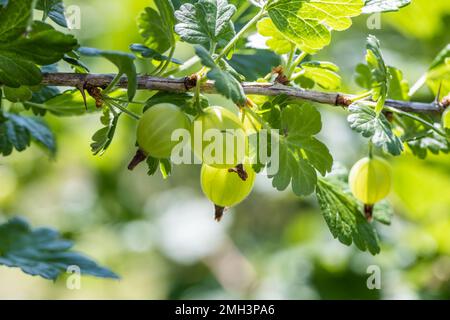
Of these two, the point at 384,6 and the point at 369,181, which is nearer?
the point at 384,6

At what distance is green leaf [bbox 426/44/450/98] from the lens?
3.79 feet

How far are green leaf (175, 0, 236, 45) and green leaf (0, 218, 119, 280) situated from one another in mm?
502

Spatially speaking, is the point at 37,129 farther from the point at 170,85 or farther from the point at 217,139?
the point at 217,139

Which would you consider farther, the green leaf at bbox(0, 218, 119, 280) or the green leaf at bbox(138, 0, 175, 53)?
the green leaf at bbox(0, 218, 119, 280)

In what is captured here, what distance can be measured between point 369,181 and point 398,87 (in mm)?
237

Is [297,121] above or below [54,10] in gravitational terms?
below

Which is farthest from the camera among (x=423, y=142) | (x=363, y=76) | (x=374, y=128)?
(x=363, y=76)

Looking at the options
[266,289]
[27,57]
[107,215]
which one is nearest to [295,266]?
[266,289]

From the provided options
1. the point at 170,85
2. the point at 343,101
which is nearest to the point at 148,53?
the point at 170,85

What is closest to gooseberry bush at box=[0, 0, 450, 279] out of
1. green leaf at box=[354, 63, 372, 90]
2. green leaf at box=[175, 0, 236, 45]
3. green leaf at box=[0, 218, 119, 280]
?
green leaf at box=[175, 0, 236, 45]

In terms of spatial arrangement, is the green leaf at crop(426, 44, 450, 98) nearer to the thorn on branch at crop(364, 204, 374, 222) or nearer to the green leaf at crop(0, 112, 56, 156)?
the thorn on branch at crop(364, 204, 374, 222)

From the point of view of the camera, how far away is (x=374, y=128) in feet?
2.90

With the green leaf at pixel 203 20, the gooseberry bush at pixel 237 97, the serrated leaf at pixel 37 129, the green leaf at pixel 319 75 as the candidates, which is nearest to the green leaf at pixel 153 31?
the gooseberry bush at pixel 237 97
